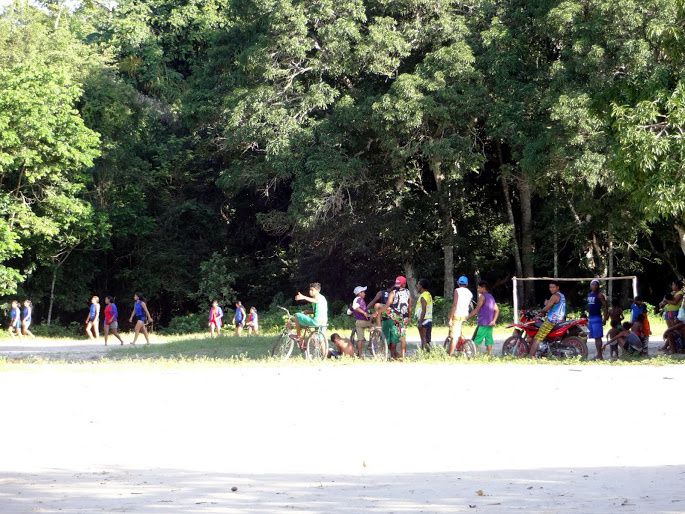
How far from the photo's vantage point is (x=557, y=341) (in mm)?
20859

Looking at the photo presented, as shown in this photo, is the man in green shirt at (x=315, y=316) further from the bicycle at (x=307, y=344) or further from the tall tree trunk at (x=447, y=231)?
the tall tree trunk at (x=447, y=231)

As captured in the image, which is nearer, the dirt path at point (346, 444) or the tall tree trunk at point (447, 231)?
the dirt path at point (346, 444)

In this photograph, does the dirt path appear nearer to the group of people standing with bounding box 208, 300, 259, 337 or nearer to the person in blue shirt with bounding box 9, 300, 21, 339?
the group of people standing with bounding box 208, 300, 259, 337

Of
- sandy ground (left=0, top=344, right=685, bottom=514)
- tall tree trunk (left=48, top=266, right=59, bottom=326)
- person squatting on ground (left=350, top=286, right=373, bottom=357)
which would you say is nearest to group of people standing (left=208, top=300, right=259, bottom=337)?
tall tree trunk (left=48, top=266, right=59, bottom=326)

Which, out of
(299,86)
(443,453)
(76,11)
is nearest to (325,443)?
(443,453)

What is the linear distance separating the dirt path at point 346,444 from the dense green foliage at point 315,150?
1374 cm

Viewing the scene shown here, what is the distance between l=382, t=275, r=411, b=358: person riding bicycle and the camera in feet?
68.1

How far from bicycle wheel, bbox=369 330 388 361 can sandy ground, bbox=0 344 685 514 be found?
4423 mm

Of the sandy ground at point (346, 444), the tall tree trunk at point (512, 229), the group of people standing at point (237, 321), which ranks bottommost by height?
the sandy ground at point (346, 444)

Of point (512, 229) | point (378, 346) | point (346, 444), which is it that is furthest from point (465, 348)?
point (512, 229)

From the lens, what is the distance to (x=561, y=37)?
3291 centimetres

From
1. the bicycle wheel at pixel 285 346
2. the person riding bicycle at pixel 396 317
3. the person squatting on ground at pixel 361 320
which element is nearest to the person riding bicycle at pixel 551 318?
the person riding bicycle at pixel 396 317

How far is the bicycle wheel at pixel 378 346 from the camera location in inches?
816

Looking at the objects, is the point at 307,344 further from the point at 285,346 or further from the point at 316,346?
the point at 285,346
